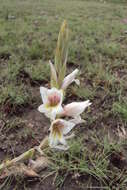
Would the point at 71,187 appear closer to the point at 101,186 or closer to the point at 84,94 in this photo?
the point at 101,186

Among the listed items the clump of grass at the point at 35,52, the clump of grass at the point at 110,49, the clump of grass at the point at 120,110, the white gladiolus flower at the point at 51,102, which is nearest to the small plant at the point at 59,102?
the white gladiolus flower at the point at 51,102

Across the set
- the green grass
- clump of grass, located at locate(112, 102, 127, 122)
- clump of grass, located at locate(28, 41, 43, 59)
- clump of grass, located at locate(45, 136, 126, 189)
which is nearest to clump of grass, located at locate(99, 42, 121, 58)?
the green grass

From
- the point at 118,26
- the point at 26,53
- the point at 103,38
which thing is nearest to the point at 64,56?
the point at 26,53

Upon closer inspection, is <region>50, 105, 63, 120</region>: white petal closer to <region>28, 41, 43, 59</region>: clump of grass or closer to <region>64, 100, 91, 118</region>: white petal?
<region>64, 100, 91, 118</region>: white petal

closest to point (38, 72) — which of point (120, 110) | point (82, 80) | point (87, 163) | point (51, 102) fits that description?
point (82, 80)

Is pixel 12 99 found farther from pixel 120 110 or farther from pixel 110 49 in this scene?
pixel 110 49

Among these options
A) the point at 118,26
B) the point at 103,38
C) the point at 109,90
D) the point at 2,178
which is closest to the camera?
the point at 2,178
